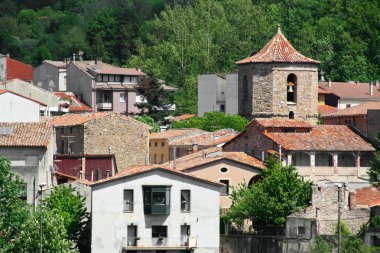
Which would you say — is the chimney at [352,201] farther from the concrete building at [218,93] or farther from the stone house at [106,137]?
the concrete building at [218,93]

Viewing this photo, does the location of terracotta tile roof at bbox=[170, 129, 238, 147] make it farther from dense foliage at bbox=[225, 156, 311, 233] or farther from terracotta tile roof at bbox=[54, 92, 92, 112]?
terracotta tile roof at bbox=[54, 92, 92, 112]

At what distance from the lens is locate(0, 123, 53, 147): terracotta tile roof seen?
262ft

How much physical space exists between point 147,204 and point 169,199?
98 centimetres

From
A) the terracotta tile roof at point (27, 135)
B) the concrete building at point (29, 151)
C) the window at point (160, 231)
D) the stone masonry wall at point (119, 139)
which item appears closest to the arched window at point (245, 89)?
the stone masonry wall at point (119, 139)

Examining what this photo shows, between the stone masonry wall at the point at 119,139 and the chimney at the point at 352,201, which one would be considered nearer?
the chimney at the point at 352,201

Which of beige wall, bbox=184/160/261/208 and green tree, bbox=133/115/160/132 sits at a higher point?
green tree, bbox=133/115/160/132

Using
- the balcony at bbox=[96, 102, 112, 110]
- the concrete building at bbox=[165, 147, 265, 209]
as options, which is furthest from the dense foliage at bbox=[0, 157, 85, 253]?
the balcony at bbox=[96, 102, 112, 110]

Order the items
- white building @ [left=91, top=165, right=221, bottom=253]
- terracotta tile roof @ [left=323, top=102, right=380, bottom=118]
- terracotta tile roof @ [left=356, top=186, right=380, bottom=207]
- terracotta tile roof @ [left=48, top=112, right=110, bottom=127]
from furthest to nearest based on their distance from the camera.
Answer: terracotta tile roof @ [left=48, top=112, right=110, bottom=127] < terracotta tile roof @ [left=323, top=102, right=380, bottom=118] < terracotta tile roof @ [left=356, top=186, right=380, bottom=207] < white building @ [left=91, top=165, right=221, bottom=253]

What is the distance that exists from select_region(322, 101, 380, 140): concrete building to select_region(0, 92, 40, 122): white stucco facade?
53.2ft

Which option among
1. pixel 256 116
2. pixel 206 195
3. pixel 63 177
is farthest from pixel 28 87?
pixel 206 195

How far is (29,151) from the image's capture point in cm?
7969

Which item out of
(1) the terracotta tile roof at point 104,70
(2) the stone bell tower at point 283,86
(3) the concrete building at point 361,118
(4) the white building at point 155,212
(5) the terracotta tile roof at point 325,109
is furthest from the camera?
(1) the terracotta tile roof at point 104,70

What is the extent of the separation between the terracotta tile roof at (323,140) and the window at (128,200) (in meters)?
13.5

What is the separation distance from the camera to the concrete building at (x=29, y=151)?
78375mm
